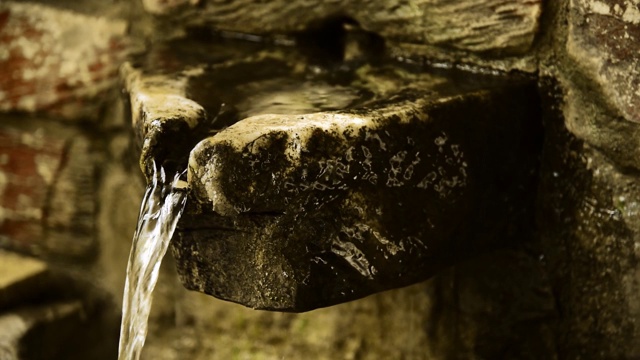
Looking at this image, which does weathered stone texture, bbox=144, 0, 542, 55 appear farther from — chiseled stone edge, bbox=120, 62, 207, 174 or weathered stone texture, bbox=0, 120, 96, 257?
weathered stone texture, bbox=0, 120, 96, 257

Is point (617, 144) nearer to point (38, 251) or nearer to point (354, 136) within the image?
A: point (354, 136)

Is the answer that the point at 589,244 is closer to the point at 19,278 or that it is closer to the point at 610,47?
the point at 610,47

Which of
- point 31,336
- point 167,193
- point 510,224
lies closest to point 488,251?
point 510,224

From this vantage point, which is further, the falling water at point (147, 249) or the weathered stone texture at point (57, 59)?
the weathered stone texture at point (57, 59)

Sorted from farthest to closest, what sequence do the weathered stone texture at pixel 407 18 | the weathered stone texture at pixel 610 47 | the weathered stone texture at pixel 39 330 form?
the weathered stone texture at pixel 39 330 → the weathered stone texture at pixel 407 18 → the weathered stone texture at pixel 610 47

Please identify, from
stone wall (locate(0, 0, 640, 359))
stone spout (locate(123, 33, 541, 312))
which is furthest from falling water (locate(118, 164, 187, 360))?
stone wall (locate(0, 0, 640, 359))

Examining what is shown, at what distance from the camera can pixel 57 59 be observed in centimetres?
161

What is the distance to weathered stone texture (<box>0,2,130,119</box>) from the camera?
1.60 m

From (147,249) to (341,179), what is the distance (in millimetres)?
284

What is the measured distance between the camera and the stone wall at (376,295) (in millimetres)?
1162

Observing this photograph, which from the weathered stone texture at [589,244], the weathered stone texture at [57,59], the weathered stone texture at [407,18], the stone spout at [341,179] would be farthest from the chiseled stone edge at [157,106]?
the weathered stone texture at [589,244]

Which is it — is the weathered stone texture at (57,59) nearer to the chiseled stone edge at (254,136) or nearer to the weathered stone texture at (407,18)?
the weathered stone texture at (407,18)

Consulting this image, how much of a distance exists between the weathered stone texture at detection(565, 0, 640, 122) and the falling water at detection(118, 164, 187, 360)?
0.51 metres

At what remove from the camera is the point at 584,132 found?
3.83 ft
